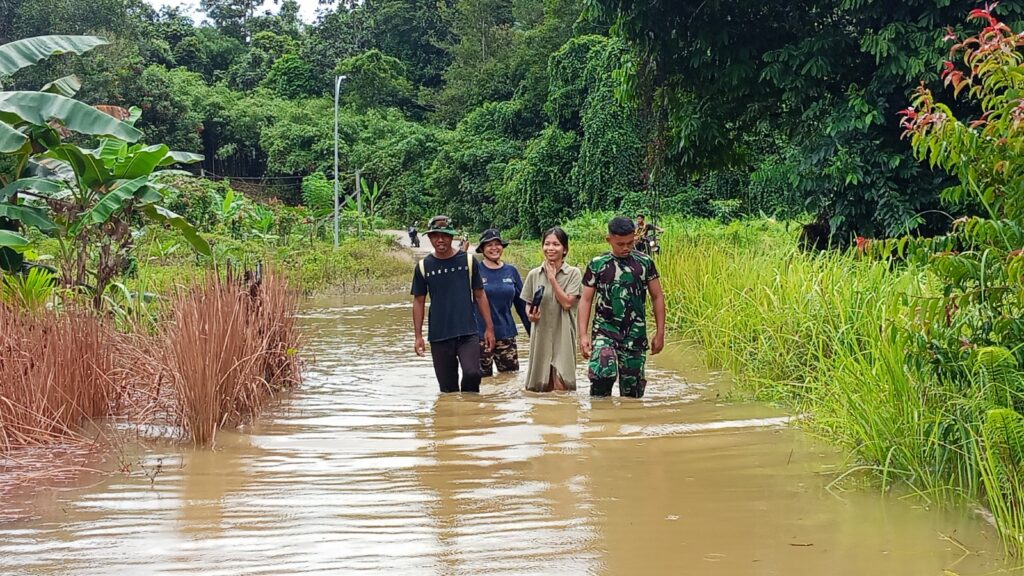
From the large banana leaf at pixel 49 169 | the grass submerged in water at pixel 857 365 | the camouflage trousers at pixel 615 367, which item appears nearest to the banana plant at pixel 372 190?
the large banana leaf at pixel 49 169

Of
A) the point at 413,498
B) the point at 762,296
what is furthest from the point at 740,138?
the point at 413,498

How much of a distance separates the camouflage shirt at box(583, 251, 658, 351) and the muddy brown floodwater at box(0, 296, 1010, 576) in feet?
1.79

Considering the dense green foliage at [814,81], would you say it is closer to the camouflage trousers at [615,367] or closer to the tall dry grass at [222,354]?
the camouflage trousers at [615,367]

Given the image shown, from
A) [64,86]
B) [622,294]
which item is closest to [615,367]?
[622,294]

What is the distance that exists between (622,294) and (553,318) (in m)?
0.92

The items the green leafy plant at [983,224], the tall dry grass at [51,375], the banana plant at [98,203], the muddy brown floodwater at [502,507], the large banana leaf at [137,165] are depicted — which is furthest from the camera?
the large banana leaf at [137,165]

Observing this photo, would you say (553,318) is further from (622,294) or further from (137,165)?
(137,165)

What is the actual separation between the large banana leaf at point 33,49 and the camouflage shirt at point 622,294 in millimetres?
6154

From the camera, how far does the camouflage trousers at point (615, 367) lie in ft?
23.1

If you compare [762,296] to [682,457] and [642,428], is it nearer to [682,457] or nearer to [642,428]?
[642,428]

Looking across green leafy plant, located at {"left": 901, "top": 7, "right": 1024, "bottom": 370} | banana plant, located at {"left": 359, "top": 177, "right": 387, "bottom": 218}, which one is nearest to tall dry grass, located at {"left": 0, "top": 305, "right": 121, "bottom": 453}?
green leafy plant, located at {"left": 901, "top": 7, "right": 1024, "bottom": 370}

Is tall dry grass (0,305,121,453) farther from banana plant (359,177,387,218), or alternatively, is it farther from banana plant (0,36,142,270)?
banana plant (359,177,387,218)

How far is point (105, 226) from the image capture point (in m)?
9.94

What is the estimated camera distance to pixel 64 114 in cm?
912
